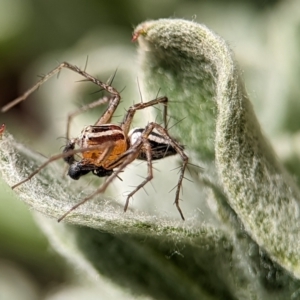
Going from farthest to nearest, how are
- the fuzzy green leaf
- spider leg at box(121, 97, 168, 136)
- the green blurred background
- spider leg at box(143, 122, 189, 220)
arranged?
the green blurred background
spider leg at box(121, 97, 168, 136)
spider leg at box(143, 122, 189, 220)
the fuzzy green leaf

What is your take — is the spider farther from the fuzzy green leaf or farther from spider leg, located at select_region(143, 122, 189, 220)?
the fuzzy green leaf

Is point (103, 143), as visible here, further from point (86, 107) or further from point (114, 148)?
point (86, 107)

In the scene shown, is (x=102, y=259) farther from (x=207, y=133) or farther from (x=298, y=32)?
(x=298, y=32)

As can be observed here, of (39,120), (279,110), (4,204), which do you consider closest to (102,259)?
(279,110)

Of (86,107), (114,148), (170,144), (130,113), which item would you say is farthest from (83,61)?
(170,144)

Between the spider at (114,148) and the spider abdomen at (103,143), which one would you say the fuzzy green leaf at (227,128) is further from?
the spider abdomen at (103,143)

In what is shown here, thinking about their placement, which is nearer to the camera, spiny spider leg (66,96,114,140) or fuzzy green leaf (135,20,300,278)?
fuzzy green leaf (135,20,300,278)

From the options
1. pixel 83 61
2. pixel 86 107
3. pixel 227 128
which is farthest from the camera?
pixel 83 61

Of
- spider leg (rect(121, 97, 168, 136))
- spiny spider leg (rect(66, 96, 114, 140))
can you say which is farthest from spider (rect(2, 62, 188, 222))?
spiny spider leg (rect(66, 96, 114, 140))

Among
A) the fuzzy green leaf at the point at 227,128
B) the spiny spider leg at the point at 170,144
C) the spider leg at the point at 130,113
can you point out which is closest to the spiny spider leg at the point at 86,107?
the spider leg at the point at 130,113

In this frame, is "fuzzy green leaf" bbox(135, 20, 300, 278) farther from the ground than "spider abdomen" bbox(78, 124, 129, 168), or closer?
farther from the ground
